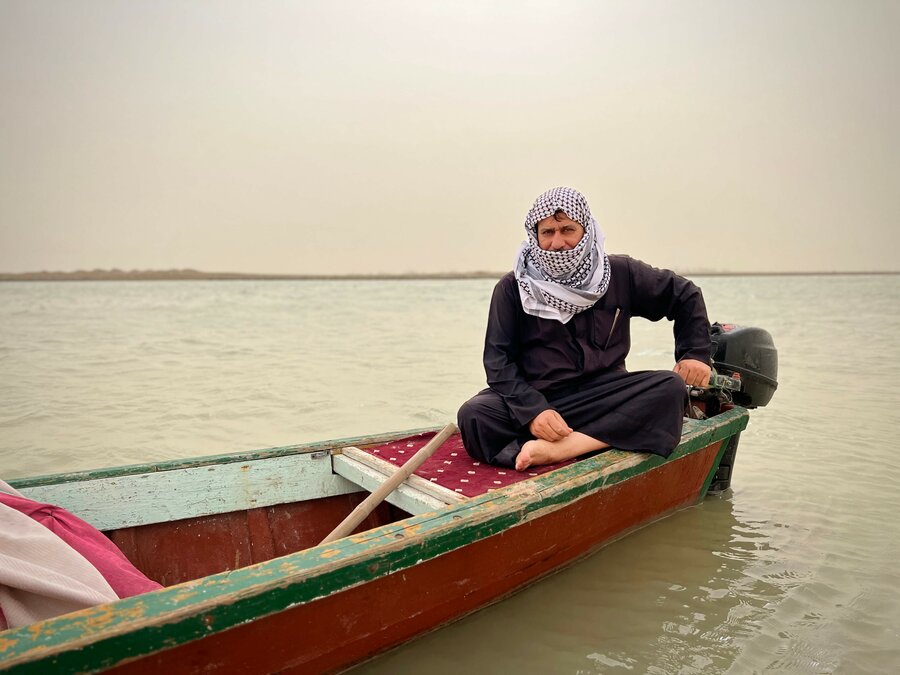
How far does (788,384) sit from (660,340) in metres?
5.63

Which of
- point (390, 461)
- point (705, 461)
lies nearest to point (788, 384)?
point (705, 461)

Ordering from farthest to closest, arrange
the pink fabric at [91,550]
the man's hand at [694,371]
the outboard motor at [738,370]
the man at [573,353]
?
the outboard motor at [738,370] → the man's hand at [694,371] → the man at [573,353] → the pink fabric at [91,550]

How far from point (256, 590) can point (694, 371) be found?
2252 millimetres

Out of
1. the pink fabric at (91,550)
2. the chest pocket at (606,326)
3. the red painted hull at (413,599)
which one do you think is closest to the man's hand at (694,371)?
the chest pocket at (606,326)

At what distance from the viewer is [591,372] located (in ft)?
9.65

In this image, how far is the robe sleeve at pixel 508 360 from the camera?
2794 mm

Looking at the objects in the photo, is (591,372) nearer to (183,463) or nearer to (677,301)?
(677,301)

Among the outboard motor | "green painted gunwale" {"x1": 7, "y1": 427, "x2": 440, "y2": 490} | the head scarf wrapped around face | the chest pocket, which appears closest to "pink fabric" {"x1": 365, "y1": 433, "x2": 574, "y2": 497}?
"green painted gunwale" {"x1": 7, "y1": 427, "x2": 440, "y2": 490}

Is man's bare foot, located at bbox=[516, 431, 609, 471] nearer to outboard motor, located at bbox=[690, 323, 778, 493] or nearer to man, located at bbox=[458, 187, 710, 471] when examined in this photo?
man, located at bbox=[458, 187, 710, 471]

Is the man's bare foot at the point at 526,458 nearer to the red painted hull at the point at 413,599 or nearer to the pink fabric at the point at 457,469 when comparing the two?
the pink fabric at the point at 457,469

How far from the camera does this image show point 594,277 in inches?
114

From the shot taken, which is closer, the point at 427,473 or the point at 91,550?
the point at 91,550

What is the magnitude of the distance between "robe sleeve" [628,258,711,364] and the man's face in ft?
1.34

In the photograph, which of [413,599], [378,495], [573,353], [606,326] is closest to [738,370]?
[606,326]
